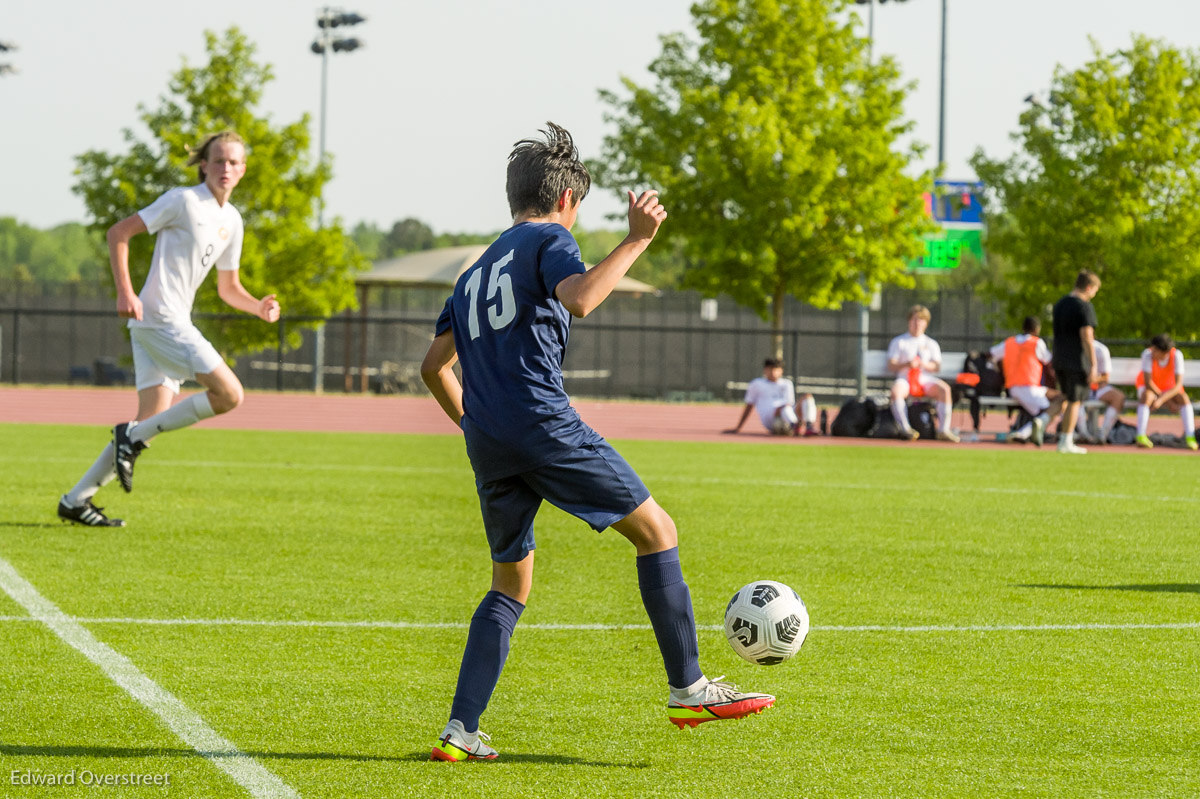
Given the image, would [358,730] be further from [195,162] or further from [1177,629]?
[195,162]

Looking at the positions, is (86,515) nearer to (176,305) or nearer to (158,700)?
(176,305)

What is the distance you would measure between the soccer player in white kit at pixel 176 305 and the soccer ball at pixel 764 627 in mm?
4364

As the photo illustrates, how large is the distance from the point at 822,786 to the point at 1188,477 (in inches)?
465

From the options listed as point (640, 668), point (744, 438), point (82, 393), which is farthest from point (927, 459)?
point (82, 393)

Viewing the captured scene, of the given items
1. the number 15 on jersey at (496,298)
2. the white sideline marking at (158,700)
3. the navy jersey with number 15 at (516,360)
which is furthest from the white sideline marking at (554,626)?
the number 15 on jersey at (496,298)

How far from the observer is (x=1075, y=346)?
17219mm

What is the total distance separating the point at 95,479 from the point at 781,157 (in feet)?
83.9

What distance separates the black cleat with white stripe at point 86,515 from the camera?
8516 mm

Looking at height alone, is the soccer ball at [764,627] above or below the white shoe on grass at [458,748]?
above

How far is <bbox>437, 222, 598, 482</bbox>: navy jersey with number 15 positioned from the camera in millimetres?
3891

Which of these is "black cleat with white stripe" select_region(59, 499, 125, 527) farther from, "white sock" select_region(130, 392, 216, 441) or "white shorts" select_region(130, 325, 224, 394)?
"white shorts" select_region(130, 325, 224, 394)

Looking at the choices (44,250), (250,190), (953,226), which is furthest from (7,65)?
(44,250)

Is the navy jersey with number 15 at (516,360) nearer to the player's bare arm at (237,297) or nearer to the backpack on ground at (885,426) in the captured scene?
the player's bare arm at (237,297)

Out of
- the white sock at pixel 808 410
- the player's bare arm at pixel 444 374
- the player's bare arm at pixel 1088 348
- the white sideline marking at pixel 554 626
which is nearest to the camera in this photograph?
the player's bare arm at pixel 444 374
